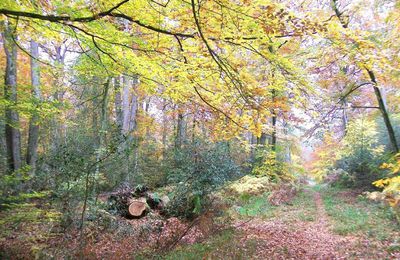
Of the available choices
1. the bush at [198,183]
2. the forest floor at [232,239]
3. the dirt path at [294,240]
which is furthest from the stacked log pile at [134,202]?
the dirt path at [294,240]

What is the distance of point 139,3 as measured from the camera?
13.6 feet

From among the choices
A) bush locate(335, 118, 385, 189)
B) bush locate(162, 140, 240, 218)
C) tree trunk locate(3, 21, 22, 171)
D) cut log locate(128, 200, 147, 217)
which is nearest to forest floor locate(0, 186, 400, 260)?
cut log locate(128, 200, 147, 217)

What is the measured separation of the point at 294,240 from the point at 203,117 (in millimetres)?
3990

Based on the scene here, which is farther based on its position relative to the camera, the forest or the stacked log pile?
the stacked log pile

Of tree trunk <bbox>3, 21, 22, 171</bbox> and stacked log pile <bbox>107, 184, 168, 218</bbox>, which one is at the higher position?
tree trunk <bbox>3, 21, 22, 171</bbox>

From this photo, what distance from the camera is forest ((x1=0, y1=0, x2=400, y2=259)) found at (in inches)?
155

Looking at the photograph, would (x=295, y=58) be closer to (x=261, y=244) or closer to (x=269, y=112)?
(x=269, y=112)

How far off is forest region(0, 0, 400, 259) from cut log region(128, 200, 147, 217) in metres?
0.03

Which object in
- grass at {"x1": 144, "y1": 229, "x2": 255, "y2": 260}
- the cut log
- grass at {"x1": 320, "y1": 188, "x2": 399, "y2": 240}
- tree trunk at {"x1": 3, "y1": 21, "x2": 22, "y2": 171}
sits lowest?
grass at {"x1": 320, "y1": 188, "x2": 399, "y2": 240}

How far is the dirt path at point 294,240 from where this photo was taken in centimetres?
628

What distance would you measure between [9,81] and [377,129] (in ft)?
52.6

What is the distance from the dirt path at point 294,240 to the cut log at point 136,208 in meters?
3.00

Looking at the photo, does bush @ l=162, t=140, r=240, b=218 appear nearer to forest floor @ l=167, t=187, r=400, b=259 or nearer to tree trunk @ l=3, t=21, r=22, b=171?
forest floor @ l=167, t=187, r=400, b=259

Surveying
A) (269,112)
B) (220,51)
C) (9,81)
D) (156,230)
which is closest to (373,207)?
(156,230)
